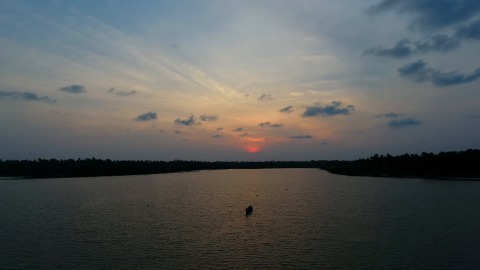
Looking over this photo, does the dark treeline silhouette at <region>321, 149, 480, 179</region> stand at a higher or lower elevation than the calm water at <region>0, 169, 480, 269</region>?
higher

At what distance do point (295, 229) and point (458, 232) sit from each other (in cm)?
1495

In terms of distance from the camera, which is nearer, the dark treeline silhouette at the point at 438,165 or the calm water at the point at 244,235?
the calm water at the point at 244,235

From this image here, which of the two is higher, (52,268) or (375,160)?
(375,160)

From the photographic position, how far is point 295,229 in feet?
137

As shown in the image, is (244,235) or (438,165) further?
(438,165)

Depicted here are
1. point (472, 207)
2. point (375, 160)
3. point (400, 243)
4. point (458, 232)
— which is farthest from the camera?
point (375, 160)

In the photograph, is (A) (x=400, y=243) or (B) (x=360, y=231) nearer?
(A) (x=400, y=243)

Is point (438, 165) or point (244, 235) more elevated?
point (438, 165)

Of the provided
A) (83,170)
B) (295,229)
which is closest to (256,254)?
(295,229)

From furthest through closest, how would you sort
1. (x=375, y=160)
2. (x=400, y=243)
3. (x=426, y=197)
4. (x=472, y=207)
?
(x=375, y=160) → (x=426, y=197) → (x=472, y=207) → (x=400, y=243)

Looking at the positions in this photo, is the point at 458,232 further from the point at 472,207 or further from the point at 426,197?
the point at 426,197

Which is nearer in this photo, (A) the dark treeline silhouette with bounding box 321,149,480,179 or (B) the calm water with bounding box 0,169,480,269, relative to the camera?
(B) the calm water with bounding box 0,169,480,269

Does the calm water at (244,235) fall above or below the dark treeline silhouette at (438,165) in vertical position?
below

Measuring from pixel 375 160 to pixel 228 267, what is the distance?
179468 mm
